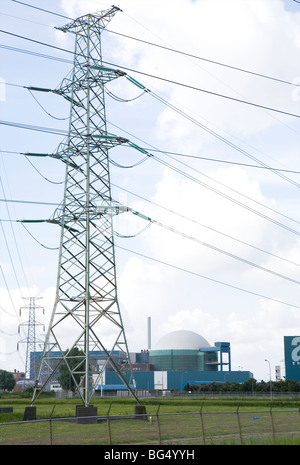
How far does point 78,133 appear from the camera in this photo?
4412cm

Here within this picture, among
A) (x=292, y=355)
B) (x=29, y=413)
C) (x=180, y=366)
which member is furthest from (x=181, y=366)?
(x=29, y=413)

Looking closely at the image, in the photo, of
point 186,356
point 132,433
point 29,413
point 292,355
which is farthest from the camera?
point 186,356

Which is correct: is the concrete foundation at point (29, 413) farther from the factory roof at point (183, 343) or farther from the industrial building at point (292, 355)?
the factory roof at point (183, 343)

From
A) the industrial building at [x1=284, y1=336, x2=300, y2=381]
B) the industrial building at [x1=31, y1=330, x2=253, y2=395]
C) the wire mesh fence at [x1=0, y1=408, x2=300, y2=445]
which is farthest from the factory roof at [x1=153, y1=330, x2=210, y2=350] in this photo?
the wire mesh fence at [x1=0, y1=408, x2=300, y2=445]

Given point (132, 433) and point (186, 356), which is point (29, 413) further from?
point (186, 356)

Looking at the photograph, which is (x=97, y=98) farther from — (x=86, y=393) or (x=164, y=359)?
(x=164, y=359)

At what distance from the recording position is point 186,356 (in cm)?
19150

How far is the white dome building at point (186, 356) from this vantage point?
629 ft

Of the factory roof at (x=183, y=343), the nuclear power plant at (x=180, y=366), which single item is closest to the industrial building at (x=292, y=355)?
the nuclear power plant at (x=180, y=366)

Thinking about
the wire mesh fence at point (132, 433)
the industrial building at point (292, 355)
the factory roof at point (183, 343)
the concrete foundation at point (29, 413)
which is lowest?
the wire mesh fence at point (132, 433)
